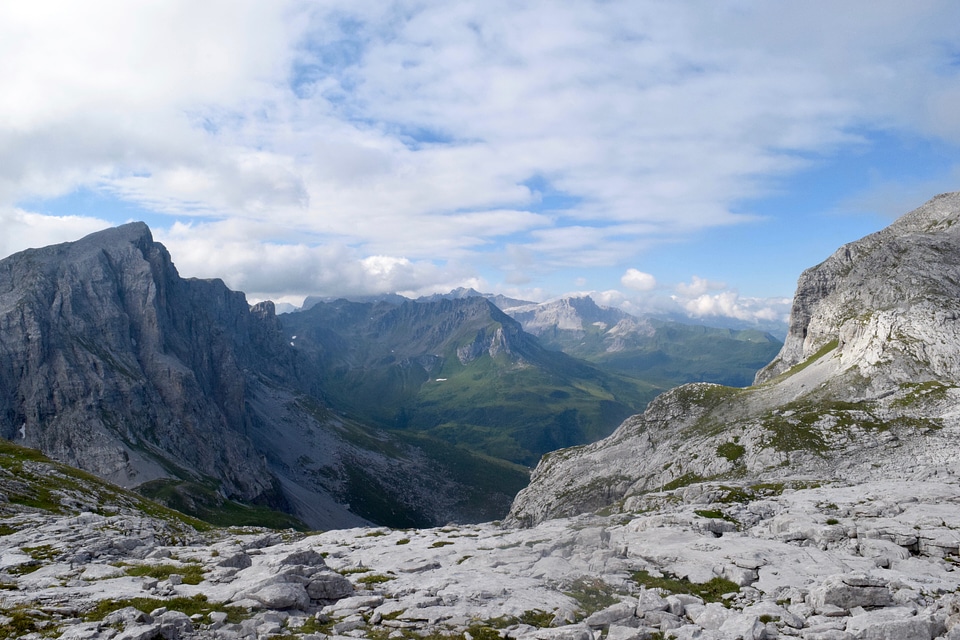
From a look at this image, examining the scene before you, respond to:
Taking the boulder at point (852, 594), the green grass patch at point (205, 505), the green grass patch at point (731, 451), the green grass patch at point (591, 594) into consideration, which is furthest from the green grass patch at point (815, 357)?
the green grass patch at point (205, 505)

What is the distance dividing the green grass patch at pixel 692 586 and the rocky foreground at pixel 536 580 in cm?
14

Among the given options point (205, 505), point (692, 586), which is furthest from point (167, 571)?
point (205, 505)

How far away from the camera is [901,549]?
117 ft

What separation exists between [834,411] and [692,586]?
3373 inches

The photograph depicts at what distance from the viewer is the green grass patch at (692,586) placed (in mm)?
30703

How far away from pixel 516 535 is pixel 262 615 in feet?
90.5

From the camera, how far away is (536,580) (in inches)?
1323

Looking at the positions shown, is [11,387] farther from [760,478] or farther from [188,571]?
[760,478]

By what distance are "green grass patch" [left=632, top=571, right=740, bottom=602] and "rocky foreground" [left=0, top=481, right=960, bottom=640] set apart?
0.14m

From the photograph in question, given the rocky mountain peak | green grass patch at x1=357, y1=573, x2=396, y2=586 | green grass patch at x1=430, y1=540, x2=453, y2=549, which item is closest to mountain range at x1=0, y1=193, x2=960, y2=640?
green grass patch at x1=357, y1=573, x2=396, y2=586

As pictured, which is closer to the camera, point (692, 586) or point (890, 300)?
point (692, 586)

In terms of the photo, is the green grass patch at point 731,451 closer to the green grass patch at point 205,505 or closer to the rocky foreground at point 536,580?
the rocky foreground at point 536,580

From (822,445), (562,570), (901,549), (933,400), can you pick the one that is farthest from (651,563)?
(933,400)

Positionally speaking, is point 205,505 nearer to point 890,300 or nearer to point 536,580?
point 536,580
